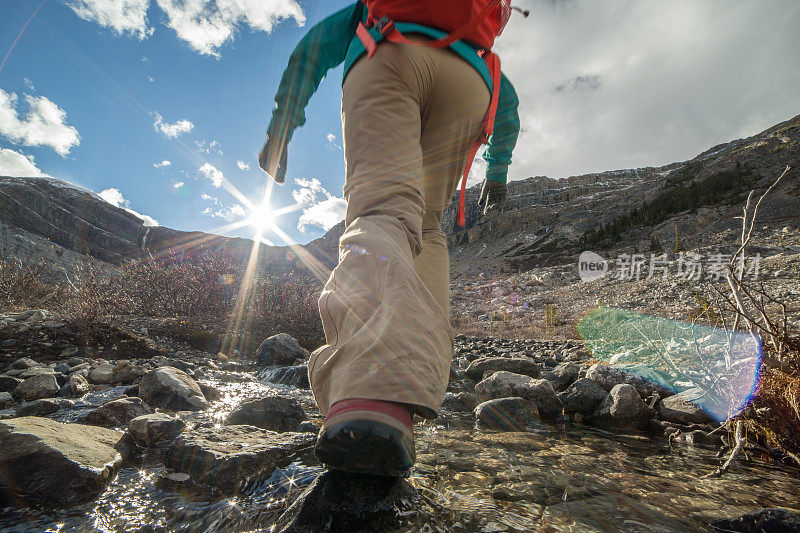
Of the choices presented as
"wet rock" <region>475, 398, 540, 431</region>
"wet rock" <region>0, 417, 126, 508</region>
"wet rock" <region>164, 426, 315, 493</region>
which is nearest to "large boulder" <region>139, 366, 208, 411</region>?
"wet rock" <region>164, 426, 315, 493</region>

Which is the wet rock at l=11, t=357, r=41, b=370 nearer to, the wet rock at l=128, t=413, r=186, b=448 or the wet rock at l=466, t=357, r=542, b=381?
the wet rock at l=128, t=413, r=186, b=448

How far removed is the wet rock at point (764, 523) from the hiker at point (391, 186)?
2.54 ft

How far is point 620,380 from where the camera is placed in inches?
110

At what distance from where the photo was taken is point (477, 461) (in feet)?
4.25

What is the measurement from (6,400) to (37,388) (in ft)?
0.49

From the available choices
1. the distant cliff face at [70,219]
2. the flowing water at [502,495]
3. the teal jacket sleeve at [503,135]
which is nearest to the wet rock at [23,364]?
the flowing water at [502,495]

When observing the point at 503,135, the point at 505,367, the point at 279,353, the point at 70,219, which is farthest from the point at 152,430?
the point at 70,219

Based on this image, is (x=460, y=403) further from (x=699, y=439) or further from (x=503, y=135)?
(x=503, y=135)

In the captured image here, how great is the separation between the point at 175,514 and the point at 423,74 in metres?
1.45

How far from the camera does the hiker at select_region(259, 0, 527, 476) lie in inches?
28.7

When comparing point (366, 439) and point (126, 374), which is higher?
point (366, 439)

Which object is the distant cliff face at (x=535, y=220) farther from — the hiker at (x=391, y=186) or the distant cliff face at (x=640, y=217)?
the hiker at (x=391, y=186)

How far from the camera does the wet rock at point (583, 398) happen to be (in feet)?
8.20

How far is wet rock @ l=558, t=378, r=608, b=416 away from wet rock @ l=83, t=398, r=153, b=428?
8.34 feet
